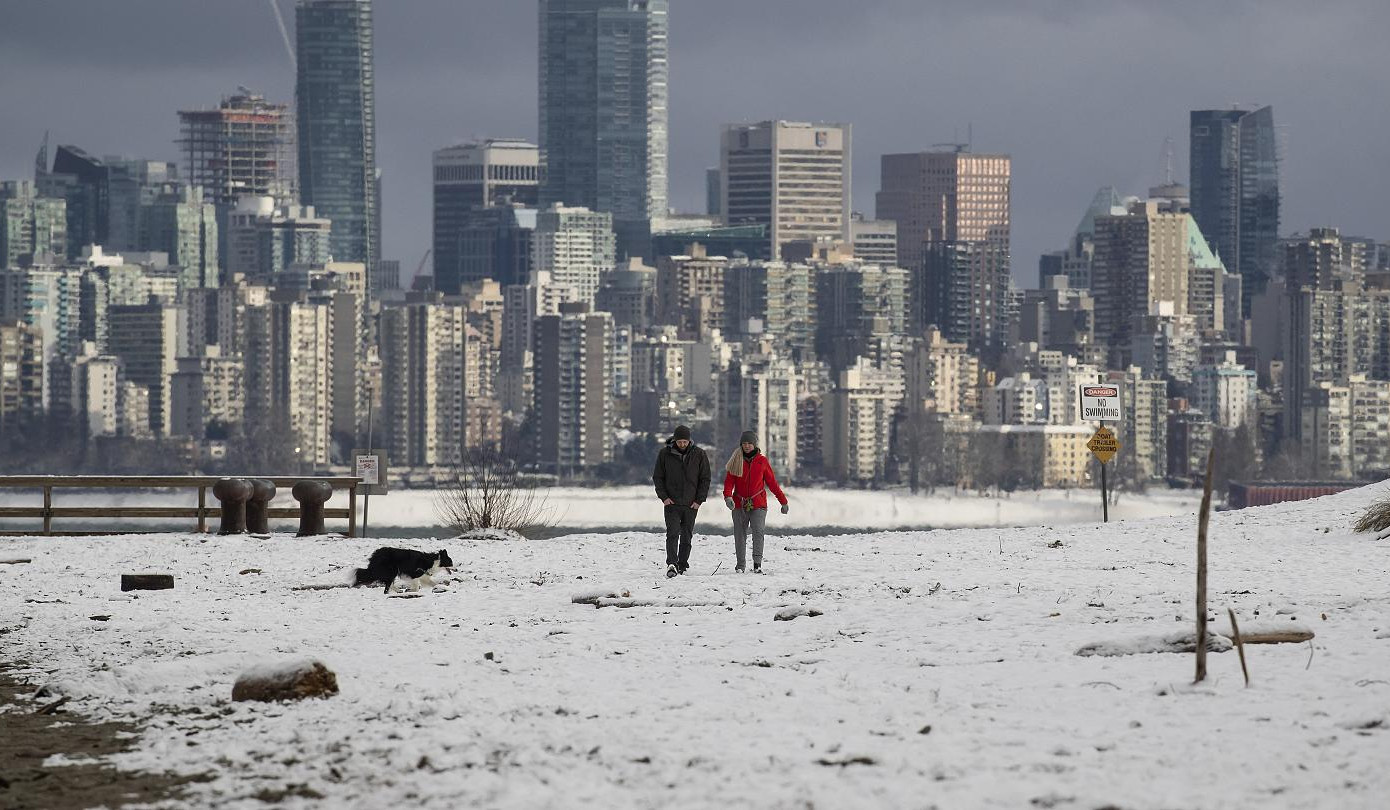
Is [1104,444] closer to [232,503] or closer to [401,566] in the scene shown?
[232,503]

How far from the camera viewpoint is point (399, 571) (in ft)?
63.4

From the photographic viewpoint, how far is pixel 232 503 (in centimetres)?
2745

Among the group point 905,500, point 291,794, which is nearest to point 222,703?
point 291,794

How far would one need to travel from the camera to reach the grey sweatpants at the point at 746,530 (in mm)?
20609

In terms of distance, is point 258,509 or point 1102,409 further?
point 1102,409

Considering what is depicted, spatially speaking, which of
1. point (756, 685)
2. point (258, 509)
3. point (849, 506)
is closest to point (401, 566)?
point (756, 685)

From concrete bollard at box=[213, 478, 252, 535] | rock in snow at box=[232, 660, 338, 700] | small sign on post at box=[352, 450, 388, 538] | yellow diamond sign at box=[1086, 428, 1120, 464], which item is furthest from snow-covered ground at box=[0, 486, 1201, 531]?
rock in snow at box=[232, 660, 338, 700]

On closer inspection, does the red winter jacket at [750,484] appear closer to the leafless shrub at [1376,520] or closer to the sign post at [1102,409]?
the leafless shrub at [1376,520]

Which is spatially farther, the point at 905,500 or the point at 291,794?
the point at 905,500

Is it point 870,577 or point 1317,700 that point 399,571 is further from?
point 1317,700

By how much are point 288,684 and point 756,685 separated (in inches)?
102

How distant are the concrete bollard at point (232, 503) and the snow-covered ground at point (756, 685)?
5.90 meters

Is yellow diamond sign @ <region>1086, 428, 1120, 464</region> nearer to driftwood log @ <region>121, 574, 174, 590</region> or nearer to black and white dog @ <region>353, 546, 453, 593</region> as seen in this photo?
black and white dog @ <region>353, 546, 453, 593</region>

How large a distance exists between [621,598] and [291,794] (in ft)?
25.0
